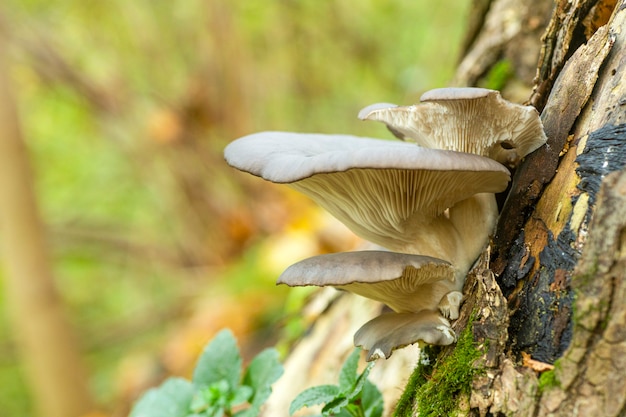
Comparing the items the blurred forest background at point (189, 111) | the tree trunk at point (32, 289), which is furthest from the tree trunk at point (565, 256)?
the tree trunk at point (32, 289)

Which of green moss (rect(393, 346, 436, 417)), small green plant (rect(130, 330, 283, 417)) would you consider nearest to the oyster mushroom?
green moss (rect(393, 346, 436, 417))

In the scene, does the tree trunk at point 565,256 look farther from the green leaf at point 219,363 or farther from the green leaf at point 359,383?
the green leaf at point 219,363

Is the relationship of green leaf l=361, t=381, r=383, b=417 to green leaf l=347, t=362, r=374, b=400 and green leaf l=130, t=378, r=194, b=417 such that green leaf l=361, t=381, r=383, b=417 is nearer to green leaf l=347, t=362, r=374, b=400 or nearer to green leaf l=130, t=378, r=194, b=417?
green leaf l=347, t=362, r=374, b=400

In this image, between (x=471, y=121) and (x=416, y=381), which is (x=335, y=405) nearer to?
(x=416, y=381)

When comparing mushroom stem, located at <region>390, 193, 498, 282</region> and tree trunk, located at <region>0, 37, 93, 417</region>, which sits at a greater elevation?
tree trunk, located at <region>0, 37, 93, 417</region>

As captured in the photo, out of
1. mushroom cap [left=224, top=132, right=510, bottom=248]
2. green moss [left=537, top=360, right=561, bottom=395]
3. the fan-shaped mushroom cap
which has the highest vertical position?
mushroom cap [left=224, top=132, right=510, bottom=248]
